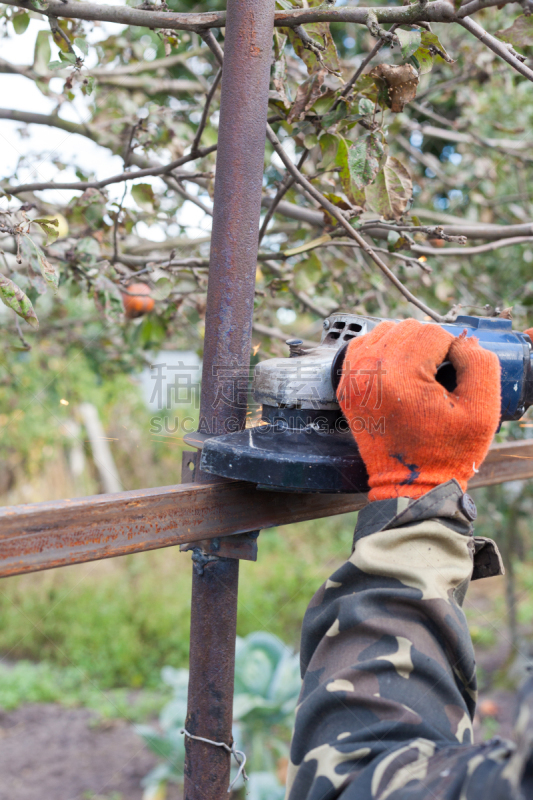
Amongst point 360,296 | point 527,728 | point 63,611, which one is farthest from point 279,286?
point 63,611

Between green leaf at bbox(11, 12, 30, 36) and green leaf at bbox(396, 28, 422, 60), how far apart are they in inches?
38.8

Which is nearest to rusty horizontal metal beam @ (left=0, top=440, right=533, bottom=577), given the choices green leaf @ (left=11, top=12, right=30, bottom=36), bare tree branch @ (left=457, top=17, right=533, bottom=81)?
bare tree branch @ (left=457, top=17, right=533, bottom=81)

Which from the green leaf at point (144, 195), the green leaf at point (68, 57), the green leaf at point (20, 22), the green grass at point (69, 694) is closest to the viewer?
the green leaf at point (68, 57)

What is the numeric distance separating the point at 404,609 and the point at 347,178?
2.96 feet

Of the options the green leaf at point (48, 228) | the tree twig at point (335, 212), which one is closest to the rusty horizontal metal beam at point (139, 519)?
the tree twig at point (335, 212)

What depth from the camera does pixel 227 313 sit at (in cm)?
102

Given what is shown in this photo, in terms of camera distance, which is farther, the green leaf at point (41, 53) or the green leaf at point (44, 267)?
the green leaf at point (41, 53)

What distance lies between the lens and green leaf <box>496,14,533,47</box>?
1.18 meters

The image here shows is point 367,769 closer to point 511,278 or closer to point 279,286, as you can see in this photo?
point 279,286

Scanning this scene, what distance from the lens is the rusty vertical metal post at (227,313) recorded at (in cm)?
100

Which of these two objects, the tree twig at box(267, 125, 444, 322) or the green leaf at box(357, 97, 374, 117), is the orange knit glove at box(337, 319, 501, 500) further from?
the green leaf at box(357, 97, 374, 117)

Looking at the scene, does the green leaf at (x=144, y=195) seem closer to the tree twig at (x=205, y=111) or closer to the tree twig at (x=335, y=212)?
the tree twig at (x=205, y=111)

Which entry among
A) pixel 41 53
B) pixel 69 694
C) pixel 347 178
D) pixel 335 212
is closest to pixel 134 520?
pixel 335 212

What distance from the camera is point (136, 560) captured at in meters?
4.76
